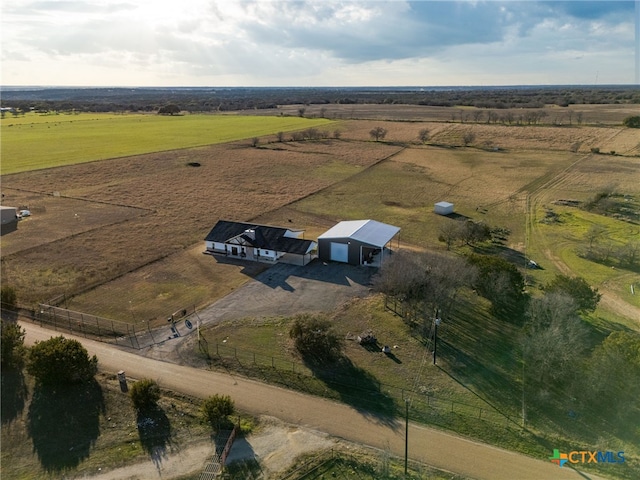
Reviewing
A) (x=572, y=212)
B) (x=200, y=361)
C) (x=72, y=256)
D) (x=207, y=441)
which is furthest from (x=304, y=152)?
(x=207, y=441)

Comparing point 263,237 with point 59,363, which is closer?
point 59,363

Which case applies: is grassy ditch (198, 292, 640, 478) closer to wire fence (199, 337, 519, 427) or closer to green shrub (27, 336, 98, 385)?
wire fence (199, 337, 519, 427)

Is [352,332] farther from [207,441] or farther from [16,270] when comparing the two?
[16,270]

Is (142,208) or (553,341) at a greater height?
(553,341)

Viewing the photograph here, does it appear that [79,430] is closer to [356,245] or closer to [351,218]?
[356,245]

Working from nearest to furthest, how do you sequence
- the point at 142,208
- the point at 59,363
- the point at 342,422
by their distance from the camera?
1. the point at 342,422
2. the point at 59,363
3. the point at 142,208

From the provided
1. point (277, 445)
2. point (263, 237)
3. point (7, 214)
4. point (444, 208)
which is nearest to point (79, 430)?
point (277, 445)

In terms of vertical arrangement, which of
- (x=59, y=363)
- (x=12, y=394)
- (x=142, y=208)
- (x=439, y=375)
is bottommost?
(x=439, y=375)

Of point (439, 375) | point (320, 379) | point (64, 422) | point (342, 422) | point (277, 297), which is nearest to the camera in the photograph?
point (342, 422)
